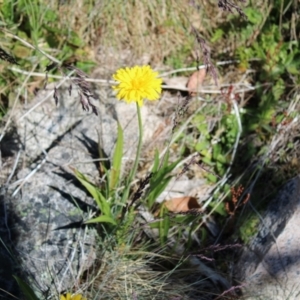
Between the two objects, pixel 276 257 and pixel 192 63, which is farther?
pixel 192 63

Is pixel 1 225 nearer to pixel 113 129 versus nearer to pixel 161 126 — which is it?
pixel 113 129

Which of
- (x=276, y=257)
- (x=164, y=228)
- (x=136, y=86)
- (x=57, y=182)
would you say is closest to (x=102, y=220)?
(x=164, y=228)

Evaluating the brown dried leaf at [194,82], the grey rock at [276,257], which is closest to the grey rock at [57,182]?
the brown dried leaf at [194,82]

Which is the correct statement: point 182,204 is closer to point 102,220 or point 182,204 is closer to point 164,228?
point 164,228

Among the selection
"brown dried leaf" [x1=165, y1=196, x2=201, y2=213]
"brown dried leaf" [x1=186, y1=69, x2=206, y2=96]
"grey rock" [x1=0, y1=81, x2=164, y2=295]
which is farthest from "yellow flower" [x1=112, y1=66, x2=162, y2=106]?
"brown dried leaf" [x1=186, y1=69, x2=206, y2=96]

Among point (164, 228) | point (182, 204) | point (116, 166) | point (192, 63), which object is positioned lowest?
point (182, 204)
